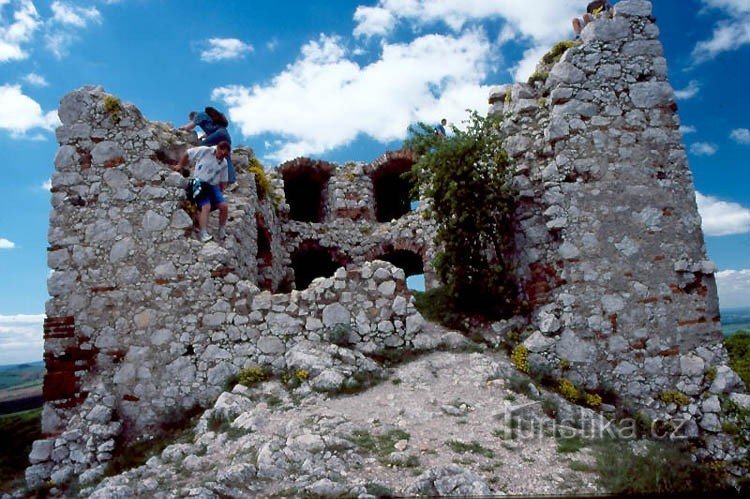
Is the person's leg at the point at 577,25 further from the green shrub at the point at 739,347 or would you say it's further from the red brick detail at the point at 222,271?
the green shrub at the point at 739,347

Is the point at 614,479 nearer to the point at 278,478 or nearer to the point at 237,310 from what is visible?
the point at 278,478

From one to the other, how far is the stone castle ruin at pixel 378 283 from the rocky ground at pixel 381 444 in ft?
2.16

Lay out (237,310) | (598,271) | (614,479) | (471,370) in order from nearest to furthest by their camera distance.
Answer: (614,479) → (471,370) → (237,310) → (598,271)

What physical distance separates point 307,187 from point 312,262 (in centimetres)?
256

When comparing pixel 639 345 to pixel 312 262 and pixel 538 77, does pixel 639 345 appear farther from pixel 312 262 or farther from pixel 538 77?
pixel 312 262

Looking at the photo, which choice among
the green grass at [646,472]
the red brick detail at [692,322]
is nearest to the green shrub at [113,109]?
the green grass at [646,472]

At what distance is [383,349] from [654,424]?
13.5 feet

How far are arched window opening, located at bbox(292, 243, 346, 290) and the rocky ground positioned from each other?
7.58 metres

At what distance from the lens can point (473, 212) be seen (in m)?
8.75

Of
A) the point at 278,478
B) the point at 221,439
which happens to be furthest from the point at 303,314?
the point at 278,478

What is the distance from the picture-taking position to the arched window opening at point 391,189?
1566 centimetres

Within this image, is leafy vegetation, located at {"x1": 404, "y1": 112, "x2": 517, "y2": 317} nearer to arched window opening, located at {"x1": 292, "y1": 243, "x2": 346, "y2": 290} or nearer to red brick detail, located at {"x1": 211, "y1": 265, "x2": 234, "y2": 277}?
red brick detail, located at {"x1": 211, "y1": 265, "x2": 234, "y2": 277}

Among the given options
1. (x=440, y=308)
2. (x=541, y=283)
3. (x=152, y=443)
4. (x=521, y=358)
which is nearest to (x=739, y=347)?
(x=541, y=283)

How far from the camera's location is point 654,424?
747cm
